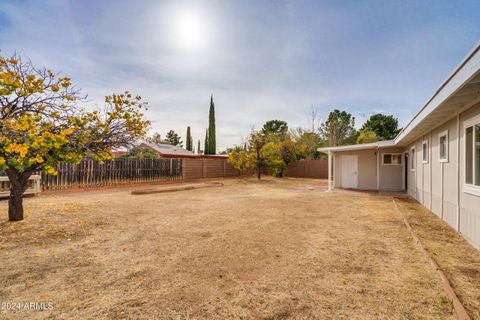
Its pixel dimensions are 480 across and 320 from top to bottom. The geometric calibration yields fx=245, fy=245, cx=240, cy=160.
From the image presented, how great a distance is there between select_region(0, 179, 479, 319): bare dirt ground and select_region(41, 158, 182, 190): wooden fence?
7.34m

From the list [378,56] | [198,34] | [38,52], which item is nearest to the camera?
[38,52]

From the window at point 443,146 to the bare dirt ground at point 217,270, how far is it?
2.12 meters

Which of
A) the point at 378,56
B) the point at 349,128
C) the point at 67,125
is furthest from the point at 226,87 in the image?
the point at 349,128

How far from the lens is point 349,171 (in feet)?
50.2

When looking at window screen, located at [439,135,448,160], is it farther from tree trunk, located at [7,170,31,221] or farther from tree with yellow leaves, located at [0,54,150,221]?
tree trunk, located at [7,170,31,221]

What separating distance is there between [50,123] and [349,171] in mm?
14883

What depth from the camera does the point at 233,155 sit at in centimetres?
2197

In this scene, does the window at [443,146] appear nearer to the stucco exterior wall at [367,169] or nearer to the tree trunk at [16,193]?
the stucco exterior wall at [367,169]

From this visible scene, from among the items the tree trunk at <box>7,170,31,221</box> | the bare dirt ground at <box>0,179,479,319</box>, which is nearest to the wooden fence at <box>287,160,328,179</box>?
the bare dirt ground at <box>0,179,479,319</box>

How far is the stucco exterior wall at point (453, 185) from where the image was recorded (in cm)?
465

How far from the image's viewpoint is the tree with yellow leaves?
15.3 feet

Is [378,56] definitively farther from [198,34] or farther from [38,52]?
[38,52]

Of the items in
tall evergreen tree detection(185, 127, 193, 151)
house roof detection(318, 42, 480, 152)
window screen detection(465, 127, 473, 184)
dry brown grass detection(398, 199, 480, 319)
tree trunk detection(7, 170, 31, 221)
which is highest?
tall evergreen tree detection(185, 127, 193, 151)

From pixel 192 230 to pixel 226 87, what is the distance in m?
12.3
